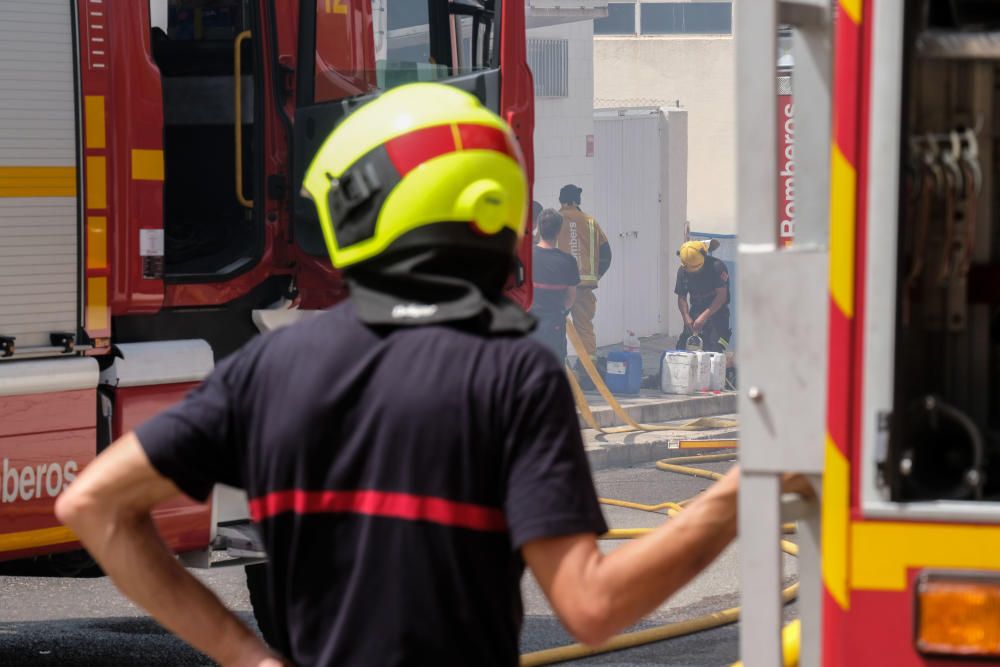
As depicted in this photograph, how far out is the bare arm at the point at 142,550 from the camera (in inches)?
85.5

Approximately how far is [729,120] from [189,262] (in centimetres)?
2296

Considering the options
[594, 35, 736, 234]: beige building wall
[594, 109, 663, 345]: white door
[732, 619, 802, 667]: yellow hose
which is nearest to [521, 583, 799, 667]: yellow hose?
[732, 619, 802, 667]: yellow hose

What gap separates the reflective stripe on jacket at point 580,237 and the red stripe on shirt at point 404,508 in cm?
1420

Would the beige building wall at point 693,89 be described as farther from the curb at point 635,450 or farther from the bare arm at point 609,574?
the bare arm at point 609,574

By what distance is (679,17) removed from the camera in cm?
4169

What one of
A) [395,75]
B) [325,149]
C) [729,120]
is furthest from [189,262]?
[729,120]

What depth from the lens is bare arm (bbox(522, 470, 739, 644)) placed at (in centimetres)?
201

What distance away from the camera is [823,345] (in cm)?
231

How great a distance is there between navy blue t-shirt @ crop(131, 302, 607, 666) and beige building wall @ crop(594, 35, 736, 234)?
85.2 feet

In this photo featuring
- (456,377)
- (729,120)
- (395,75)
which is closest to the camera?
(456,377)

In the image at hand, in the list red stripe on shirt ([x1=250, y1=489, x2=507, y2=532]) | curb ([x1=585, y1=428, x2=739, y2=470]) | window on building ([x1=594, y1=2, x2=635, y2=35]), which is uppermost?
window on building ([x1=594, y1=2, x2=635, y2=35])

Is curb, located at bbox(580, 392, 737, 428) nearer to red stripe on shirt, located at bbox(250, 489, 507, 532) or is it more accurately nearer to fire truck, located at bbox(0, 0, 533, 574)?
fire truck, located at bbox(0, 0, 533, 574)

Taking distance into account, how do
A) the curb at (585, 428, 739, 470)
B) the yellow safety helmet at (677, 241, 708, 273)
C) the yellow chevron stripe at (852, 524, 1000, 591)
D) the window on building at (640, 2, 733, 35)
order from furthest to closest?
the window on building at (640, 2, 733, 35)
the yellow safety helmet at (677, 241, 708, 273)
the curb at (585, 428, 739, 470)
the yellow chevron stripe at (852, 524, 1000, 591)

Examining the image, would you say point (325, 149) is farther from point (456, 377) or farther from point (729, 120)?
point (729, 120)
